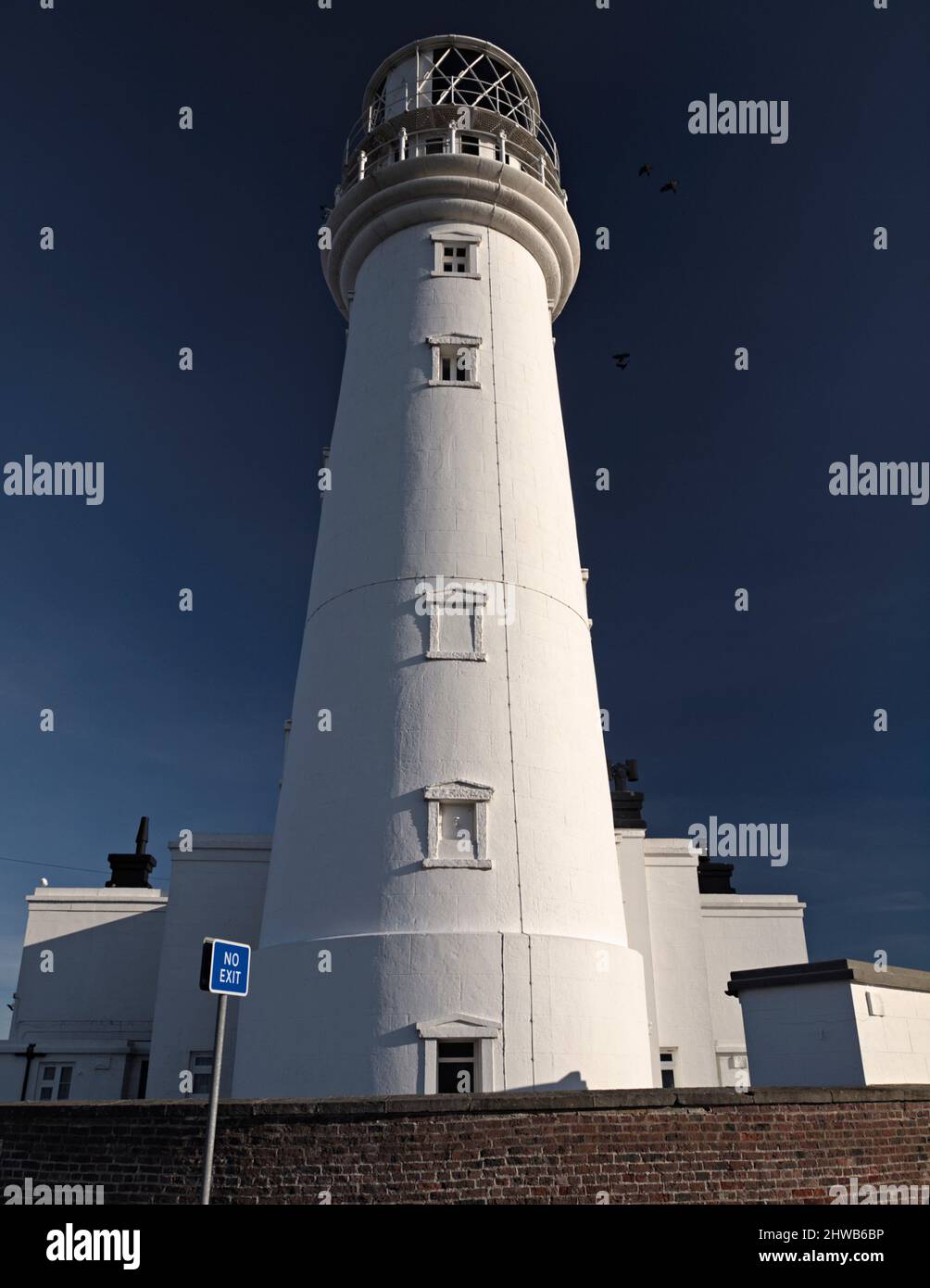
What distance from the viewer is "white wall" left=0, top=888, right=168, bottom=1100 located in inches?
814

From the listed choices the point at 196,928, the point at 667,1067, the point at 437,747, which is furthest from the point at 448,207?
the point at 667,1067

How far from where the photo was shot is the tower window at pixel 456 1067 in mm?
11695

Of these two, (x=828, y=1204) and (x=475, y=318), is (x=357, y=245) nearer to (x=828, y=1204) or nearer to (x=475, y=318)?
(x=475, y=318)

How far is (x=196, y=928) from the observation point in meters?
20.3

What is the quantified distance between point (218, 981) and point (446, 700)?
7.03 meters

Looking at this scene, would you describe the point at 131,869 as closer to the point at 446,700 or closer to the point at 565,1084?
the point at 446,700

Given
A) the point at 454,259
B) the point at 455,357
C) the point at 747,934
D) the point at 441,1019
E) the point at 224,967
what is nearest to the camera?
the point at 224,967

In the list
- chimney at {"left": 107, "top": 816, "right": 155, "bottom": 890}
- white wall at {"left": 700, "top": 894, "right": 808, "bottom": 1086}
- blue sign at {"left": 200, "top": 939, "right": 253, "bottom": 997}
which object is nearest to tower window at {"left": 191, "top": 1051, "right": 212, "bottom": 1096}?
chimney at {"left": 107, "top": 816, "right": 155, "bottom": 890}

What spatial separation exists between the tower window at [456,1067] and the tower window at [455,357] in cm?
1088

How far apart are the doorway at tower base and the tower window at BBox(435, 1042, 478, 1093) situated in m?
0.01

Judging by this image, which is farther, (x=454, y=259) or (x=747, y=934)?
(x=747, y=934)

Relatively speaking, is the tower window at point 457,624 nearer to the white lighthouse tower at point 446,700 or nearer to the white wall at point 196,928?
the white lighthouse tower at point 446,700

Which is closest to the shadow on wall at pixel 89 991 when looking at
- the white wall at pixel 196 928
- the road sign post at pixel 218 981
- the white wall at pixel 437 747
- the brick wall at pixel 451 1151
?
the white wall at pixel 196 928

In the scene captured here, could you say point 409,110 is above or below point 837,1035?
above
